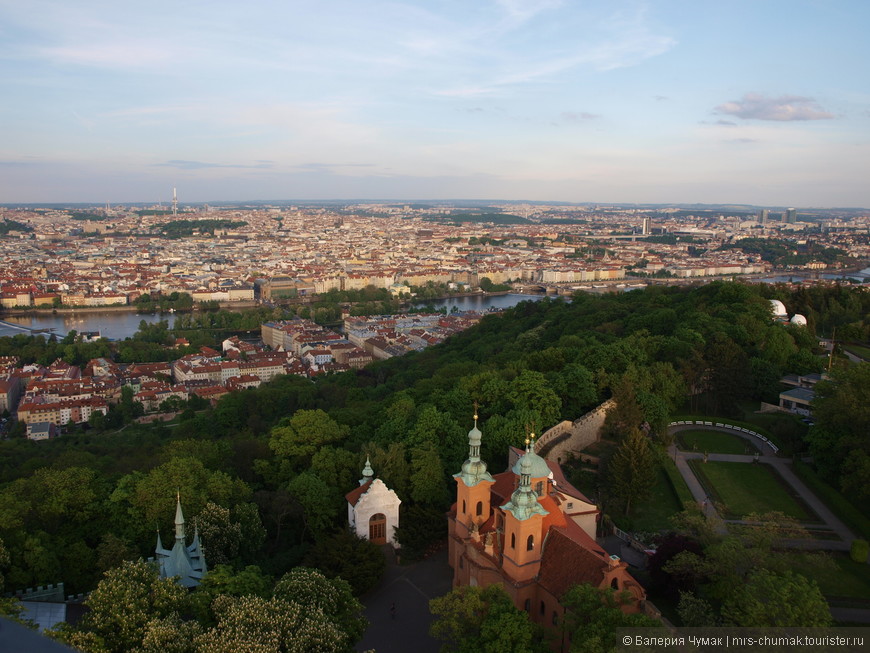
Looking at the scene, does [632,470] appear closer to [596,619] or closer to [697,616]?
[697,616]

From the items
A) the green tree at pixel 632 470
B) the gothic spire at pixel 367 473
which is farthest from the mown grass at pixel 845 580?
the gothic spire at pixel 367 473

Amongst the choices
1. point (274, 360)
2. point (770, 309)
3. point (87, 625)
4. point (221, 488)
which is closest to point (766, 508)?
point (221, 488)

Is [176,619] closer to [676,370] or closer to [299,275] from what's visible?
[676,370]

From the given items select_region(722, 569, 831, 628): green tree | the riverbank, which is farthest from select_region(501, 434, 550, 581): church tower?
the riverbank

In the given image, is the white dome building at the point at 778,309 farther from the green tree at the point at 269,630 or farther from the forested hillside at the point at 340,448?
the green tree at the point at 269,630

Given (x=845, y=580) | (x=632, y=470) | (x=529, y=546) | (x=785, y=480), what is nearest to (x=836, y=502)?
(x=785, y=480)

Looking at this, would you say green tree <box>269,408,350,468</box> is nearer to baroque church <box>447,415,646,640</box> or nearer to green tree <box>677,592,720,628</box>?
baroque church <box>447,415,646,640</box>
